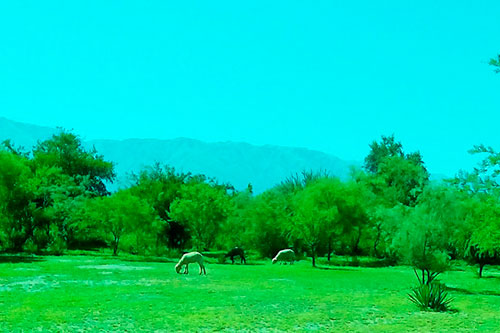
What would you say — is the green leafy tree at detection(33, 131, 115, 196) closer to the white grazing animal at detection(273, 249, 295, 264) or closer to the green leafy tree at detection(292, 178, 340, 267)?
the white grazing animal at detection(273, 249, 295, 264)

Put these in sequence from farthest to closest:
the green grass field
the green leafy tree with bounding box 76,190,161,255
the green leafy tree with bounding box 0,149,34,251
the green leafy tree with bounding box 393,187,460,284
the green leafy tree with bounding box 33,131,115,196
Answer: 1. the green leafy tree with bounding box 33,131,115,196
2. the green leafy tree with bounding box 76,190,161,255
3. the green leafy tree with bounding box 0,149,34,251
4. the green leafy tree with bounding box 393,187,460,284
5. the green grass field

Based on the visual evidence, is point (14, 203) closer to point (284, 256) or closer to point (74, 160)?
point (284, 256)

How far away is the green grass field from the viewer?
1791cm

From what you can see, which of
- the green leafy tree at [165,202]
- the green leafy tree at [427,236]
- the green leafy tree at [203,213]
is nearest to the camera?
the green leafy tree at [427,236]

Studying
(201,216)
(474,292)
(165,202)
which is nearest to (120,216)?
(201,216)

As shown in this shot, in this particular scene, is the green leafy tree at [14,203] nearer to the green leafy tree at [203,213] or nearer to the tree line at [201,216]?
the tree line at [201,216]

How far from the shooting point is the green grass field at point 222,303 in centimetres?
1791

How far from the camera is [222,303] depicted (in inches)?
888

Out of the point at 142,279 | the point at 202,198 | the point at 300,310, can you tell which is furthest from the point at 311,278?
the point at 202,198

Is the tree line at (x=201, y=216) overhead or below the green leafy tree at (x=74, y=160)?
below

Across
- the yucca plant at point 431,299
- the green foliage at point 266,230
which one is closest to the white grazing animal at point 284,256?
the green foliage at point 266,230

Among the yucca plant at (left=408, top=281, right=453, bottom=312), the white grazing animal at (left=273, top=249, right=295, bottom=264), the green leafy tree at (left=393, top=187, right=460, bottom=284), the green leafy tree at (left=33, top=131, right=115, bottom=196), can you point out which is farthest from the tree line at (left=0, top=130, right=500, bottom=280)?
the yucca plant at (left=408, top=281, right=453, bottom=312)

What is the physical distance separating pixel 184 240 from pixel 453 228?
45.0 m

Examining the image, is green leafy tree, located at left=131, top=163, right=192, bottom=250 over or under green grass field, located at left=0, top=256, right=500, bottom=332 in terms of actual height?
over
